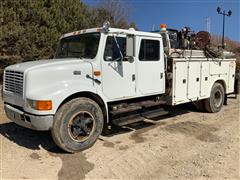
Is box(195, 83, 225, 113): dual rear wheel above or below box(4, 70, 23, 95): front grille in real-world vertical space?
below

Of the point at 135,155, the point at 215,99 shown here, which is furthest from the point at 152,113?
the point at 215,99

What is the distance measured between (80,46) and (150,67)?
5.52 feet

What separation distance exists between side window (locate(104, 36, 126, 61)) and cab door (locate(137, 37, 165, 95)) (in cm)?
49

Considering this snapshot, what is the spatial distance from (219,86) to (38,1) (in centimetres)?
845

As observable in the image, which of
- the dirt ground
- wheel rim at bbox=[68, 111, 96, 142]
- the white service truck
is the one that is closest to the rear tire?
the white service truck

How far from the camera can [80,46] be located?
16.8ft

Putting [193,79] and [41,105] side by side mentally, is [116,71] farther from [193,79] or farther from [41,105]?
[193,79]

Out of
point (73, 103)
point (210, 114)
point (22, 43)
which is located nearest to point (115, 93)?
point (73, 103)

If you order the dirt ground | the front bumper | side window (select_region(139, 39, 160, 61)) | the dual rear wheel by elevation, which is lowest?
the dirt ground

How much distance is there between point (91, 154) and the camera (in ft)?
14.5

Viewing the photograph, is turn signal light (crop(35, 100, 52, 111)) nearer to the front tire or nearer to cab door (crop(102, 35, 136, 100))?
the front tire

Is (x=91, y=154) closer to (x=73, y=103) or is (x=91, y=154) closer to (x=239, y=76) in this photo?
(x=73, y=103)

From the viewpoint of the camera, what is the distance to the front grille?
14.1ft

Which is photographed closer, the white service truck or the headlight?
the headlight
